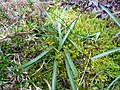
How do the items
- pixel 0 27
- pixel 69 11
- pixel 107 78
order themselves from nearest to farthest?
pixel 107 78 → pixel 0 27 → pixel 69 11

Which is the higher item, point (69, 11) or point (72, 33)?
point (69, 11)

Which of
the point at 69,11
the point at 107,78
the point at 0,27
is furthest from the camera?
the point at 69,11

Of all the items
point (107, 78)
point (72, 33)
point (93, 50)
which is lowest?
point (107, 78)

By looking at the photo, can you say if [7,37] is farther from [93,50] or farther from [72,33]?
[93,50]

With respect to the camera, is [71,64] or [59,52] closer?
[71,64]

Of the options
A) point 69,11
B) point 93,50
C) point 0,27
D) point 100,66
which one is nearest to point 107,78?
point 100,66

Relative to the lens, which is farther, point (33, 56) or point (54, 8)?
point (54, 8)
